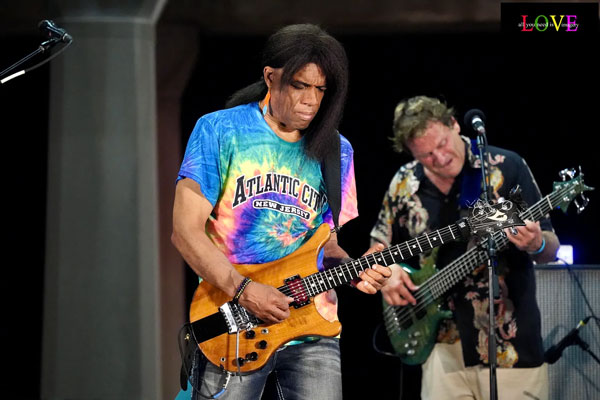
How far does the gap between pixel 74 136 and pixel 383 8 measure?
2103 mm

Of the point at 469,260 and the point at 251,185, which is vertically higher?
the point at 251,185

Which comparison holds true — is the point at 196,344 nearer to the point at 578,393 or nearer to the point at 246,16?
the point at 578,393

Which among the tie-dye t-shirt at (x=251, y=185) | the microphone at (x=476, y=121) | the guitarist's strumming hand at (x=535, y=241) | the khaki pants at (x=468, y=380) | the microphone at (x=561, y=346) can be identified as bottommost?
the khaki pants at (x=468, y=380)

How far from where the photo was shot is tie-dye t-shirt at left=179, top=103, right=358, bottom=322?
2.84m

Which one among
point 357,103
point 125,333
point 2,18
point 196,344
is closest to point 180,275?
point 125,333

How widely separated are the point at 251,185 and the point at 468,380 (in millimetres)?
1932

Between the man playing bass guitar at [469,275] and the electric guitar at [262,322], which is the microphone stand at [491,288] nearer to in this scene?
the man playing bass guitar at [469,275]

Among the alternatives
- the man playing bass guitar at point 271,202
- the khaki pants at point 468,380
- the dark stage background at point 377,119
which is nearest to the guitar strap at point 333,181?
the man playing bass guitar at point 271,202

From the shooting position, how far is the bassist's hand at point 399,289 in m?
4.14

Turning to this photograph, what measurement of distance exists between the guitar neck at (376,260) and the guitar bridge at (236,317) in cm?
24

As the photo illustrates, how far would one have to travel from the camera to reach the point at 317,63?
2.87 meters

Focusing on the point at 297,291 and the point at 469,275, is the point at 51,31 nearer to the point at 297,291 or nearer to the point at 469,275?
the point at 297,291

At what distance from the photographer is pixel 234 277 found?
8.87 ft

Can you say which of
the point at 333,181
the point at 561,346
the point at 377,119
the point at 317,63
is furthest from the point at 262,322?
the point at 377,119
